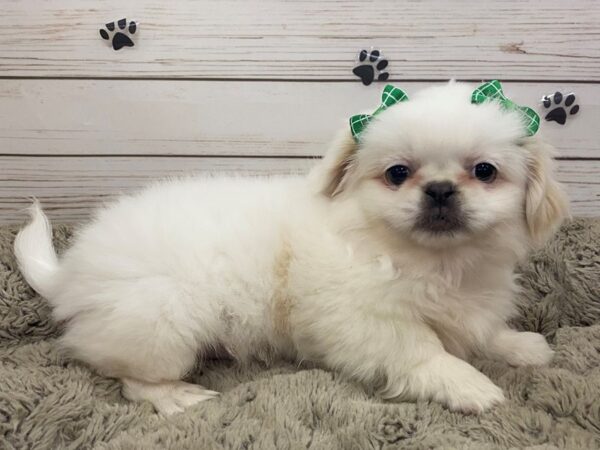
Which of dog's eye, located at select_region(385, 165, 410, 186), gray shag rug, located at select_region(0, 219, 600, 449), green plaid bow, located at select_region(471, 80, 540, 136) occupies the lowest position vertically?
gray shag rug, located at select_region(0, 219, 600, 449)

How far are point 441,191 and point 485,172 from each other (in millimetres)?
161

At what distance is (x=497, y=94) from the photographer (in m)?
1.45

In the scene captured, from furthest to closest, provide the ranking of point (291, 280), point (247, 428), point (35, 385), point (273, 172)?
point (273, 172) → point (291, 280) → point (35, 385) → point (247, 428)

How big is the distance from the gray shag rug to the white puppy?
0.07 meters

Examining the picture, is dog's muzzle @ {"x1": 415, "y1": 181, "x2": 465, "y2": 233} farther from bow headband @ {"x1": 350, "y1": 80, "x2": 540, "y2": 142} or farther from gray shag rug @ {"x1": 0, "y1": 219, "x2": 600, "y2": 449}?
gray shag rug @ {"x1": 0, "y1": 219, "x2": 600, "y2": 449}

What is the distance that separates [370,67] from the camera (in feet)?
6.93

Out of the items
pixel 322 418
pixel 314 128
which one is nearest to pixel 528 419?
pixel 322 418

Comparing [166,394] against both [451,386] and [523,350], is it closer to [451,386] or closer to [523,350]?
[451,386]

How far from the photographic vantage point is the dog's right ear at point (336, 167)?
60.8 inches

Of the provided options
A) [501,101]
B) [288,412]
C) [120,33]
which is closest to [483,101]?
[501,101]

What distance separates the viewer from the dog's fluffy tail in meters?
1.84

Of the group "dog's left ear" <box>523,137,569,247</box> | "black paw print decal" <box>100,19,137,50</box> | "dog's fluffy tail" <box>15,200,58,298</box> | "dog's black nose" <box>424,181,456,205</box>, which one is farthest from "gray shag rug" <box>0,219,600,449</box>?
"black paw print decal" <box>100,19,137,50</box>

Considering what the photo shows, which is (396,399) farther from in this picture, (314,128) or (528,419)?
(314,128)

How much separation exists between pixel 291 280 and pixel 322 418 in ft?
1.24
